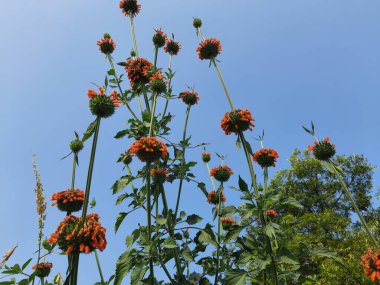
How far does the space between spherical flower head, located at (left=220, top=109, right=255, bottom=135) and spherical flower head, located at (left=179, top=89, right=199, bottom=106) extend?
194 centimetres

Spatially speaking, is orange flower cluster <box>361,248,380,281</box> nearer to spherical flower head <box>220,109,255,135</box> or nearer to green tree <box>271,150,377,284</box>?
spherical flower head <box>220,109,255,135</box>

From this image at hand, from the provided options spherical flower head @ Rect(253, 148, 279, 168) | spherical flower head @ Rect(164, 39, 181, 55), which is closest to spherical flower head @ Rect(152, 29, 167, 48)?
spherical flower head @ Rect(164, 39, 181, 55)

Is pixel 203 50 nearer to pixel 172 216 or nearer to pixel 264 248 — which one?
pixel 172 216

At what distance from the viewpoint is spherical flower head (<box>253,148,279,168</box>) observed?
4.39 m

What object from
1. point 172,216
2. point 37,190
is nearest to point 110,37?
point 172,216

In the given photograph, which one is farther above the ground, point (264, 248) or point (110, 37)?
point (110, 37)

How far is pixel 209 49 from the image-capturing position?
16.0 feet

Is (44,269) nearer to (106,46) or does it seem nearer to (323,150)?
(323,150)

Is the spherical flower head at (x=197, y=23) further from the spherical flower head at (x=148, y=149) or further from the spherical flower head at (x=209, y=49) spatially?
the spherical flower head at (x=148, y=149)

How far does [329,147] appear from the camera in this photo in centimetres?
364

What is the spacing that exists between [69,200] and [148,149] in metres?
0.84

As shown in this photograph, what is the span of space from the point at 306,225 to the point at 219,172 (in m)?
12.2

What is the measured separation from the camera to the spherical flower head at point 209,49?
4883 mm

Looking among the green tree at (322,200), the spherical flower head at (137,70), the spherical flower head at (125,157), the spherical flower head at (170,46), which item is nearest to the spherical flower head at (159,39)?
→ the spherical flower head at (170,46)
